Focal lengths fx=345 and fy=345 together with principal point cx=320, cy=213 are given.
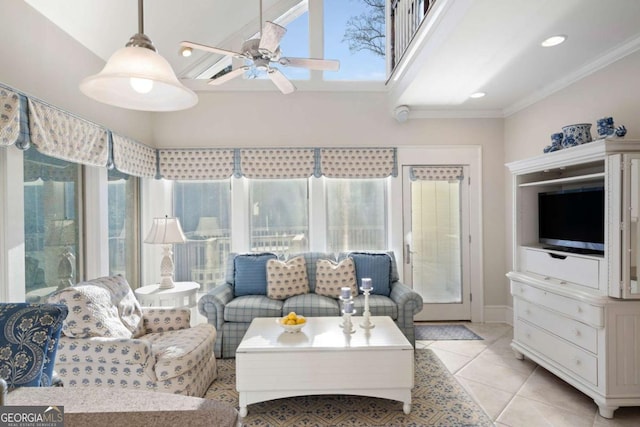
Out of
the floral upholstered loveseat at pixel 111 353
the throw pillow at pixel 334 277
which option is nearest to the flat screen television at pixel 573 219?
the throw pillow at pixel 334 277

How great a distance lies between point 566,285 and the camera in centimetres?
260

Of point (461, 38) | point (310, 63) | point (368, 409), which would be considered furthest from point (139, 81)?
point (368, 409)

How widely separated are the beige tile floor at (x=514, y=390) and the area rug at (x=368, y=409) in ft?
0.50

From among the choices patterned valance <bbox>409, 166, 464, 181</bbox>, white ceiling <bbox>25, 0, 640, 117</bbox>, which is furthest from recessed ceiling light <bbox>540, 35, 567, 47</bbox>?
patterned valance <bbox>409, 166, 464, 181</bbox>

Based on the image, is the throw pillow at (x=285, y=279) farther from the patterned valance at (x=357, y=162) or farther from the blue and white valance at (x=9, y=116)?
the blue and white valance at (x=9, y=116)

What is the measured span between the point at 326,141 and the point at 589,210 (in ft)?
8.86

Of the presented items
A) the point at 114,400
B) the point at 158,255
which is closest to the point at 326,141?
the point at 158,255

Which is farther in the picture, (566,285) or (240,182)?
(240,182)

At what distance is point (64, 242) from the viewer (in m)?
2.79

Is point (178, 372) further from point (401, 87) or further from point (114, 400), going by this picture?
point (401, 87)

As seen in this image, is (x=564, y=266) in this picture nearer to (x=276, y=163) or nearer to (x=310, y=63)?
(x=310, y=63)

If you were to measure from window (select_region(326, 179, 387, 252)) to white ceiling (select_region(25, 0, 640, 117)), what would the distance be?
3.69 ft

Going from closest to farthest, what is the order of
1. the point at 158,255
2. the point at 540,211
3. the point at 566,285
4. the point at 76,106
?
the point at 566,285
the point at 76,106
the point at 540,211
the point at 158,255

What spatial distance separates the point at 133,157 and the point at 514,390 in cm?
401
